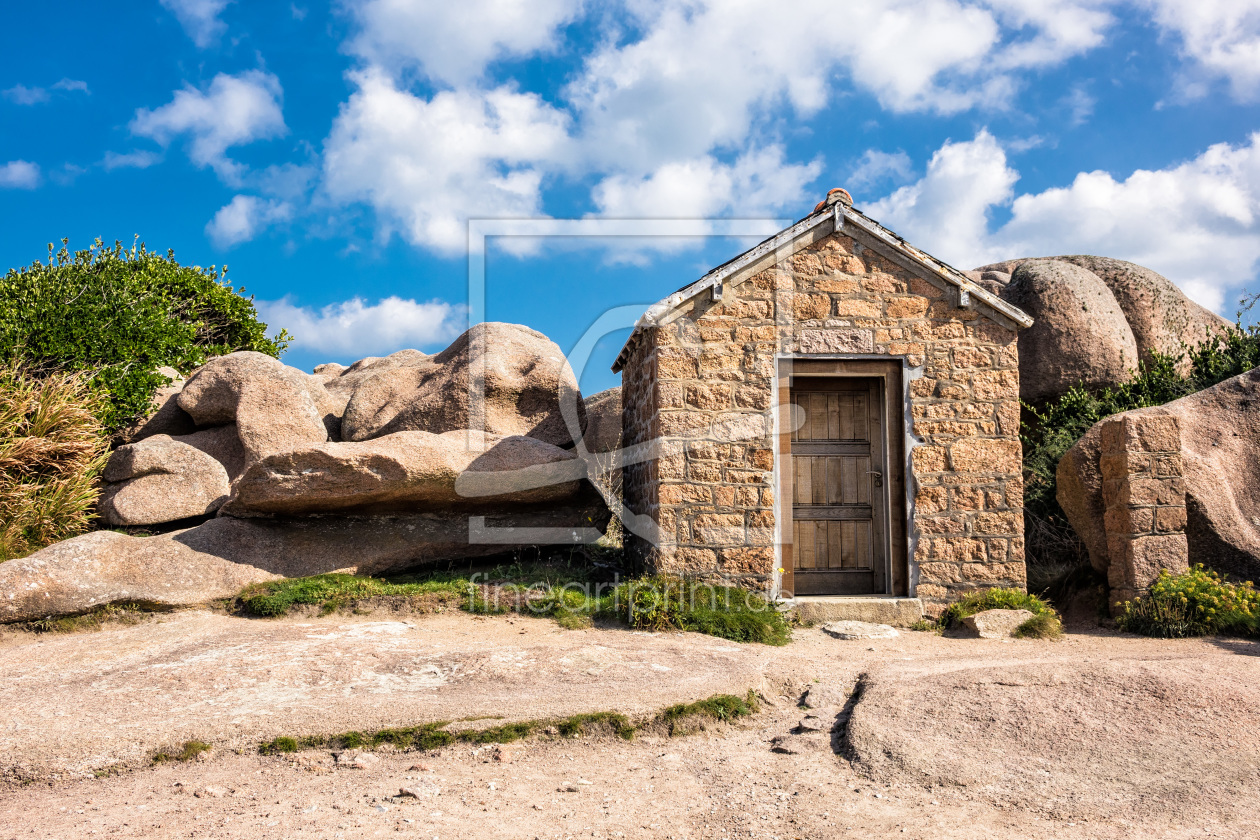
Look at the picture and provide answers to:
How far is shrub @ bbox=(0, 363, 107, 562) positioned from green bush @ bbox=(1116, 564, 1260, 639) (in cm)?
1065

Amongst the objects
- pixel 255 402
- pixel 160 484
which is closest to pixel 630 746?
pixel 160 484

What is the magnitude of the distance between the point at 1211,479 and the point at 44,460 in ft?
39.7

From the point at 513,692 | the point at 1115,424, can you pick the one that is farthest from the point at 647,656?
the point at 1115,424

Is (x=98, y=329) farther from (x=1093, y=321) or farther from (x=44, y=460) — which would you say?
(x=1093, y=321)

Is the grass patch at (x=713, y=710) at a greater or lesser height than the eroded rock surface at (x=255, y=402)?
lesser

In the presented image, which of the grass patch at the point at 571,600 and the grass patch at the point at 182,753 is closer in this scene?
the grass patch at the point at 182,753

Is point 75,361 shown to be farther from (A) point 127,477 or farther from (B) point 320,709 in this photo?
(B) point 320,709

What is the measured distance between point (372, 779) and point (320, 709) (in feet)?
2.86

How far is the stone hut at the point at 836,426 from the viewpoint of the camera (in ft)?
23.9

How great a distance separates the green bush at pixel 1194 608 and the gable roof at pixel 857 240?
2.71 m

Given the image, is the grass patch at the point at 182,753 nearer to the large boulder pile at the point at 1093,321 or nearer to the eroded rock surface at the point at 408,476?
the eroded rock surface at the point at 408,476

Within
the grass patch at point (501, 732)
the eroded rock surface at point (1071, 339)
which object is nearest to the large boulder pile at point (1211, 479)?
the eroded rock surface at point (1071, 339)

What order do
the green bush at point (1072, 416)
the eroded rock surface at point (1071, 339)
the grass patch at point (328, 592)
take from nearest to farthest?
the grass patch at point (328, 592) < the green bush at point (1072, 416) < the eroded rock surface at point (1071, 339)

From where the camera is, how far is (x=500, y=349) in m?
10.4
